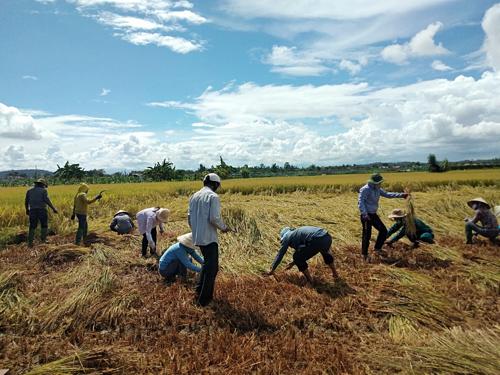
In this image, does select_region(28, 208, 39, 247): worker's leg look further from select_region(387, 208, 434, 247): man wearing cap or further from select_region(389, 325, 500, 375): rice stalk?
select_region(389, 325, 500, 375): rice stalk

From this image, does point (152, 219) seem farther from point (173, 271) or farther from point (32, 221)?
point (32, 221)

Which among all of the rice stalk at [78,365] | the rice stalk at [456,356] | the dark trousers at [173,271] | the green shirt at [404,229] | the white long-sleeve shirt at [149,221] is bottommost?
the rice stalk at [78,365]

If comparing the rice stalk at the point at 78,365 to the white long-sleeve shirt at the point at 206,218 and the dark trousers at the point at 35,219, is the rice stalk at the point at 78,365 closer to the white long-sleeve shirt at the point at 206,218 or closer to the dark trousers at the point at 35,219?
the white long-sleeve shirt at the point at 206,218

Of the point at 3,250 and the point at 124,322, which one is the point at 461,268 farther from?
the point at 3,250

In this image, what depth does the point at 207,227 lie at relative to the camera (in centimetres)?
418

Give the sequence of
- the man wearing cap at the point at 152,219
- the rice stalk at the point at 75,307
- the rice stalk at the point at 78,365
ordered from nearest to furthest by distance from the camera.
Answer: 1. the rice stalk at the point at 78,365
2. the rice stalk at the point at 75,307
3. the man wearing cap at the point at 152,219

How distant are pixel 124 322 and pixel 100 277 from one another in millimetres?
985

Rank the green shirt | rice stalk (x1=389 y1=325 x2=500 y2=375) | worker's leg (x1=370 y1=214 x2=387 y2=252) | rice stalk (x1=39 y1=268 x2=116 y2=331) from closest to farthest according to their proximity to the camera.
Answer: rice stalk (x1=389 y1=325 x2=500 y2=375), rice stalk (x1=39 y1=268 x2=116 y2=331), worker's leg (x1=370 y1=214 x2=387 y2=252), the green shirt

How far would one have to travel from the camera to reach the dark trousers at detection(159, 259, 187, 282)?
509 cm

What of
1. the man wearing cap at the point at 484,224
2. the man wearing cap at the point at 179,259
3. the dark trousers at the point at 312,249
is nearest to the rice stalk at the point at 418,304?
the dark trousers at the point at 312,249

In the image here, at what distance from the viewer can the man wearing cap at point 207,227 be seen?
4.15m

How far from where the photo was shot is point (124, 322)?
3934 millimetres

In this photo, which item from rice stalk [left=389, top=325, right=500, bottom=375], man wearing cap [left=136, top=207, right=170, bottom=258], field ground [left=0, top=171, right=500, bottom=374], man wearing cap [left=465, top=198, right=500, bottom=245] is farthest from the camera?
man wearing cap [left=465, top=198, right=500, bottom=245]

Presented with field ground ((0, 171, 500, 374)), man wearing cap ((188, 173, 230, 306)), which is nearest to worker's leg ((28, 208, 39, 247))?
field ground ((0, 171, 500, 374))
